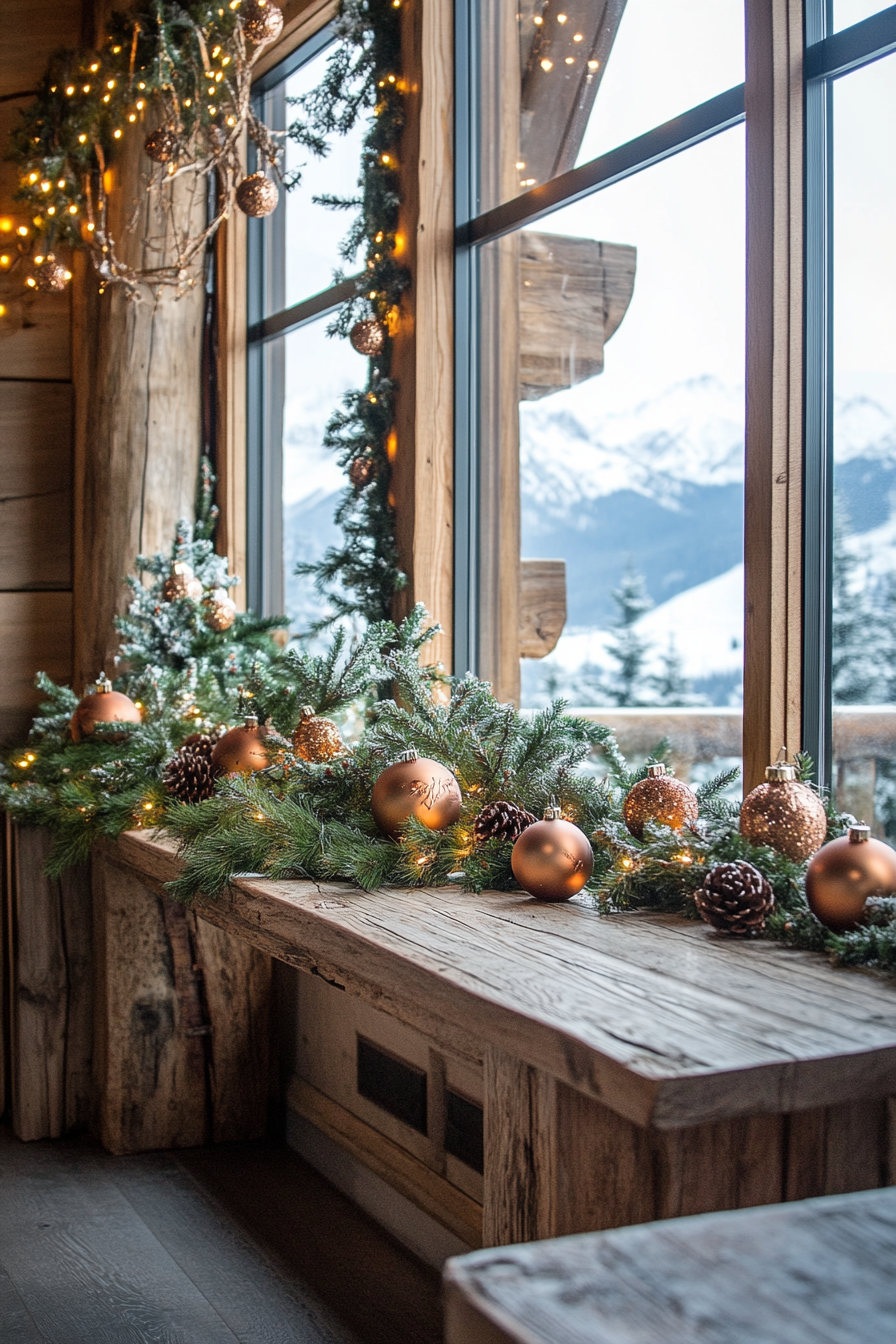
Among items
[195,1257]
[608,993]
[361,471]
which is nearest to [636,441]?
[361,471]

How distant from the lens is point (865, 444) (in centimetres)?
175

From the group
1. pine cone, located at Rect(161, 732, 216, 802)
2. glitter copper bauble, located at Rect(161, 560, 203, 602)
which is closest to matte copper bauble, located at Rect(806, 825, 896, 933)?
pine cone, located at Rect(161, 732, 216, 802)

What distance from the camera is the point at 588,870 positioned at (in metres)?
1.66

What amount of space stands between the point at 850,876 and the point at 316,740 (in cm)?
109

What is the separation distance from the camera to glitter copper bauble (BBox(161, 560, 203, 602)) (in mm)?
3188

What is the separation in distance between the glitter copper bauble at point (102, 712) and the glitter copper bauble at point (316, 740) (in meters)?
0.72

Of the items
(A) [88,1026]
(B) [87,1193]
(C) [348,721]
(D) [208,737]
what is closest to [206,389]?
(C) [348,721]

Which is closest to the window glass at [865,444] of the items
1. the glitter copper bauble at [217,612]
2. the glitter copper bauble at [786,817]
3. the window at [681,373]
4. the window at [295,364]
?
the window at [681,373]

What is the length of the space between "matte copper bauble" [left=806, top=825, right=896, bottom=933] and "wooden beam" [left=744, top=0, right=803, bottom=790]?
1.39 feet

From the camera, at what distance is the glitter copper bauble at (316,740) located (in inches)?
85.7

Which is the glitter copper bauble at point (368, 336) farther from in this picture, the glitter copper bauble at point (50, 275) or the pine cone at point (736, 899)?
the pine cone at point (736, 899)

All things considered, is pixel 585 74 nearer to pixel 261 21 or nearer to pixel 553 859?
pixel 261 21

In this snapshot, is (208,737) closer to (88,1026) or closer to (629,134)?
(88,1026)

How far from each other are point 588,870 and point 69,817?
1.26m
